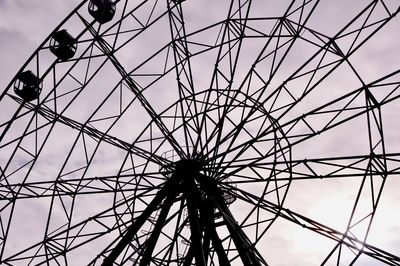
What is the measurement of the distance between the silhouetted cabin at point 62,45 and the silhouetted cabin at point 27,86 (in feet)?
5.43

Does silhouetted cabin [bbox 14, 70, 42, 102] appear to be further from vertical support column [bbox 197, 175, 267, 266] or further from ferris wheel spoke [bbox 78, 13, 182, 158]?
vertical support column [bbox 197, 175, 267, 266]

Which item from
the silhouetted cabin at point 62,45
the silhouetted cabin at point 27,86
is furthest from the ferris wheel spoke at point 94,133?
the silhouetted cabin at point 62,45

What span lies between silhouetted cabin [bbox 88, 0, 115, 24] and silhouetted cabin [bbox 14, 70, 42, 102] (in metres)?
3.62

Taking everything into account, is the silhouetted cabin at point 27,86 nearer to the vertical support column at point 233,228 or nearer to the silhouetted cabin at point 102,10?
the silhouetted cabin at point 102,10

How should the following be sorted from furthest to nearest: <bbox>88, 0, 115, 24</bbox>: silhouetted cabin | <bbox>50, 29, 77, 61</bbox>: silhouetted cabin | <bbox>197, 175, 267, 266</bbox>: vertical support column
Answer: <bbox>50, 29, 77, 61</bbox>: silhouetted cabin → <bbox>88, 0, 115, 24</bbox>: silhouetted cabin → <bbox>197, 175, 267, 266</bbox>: vertical support column

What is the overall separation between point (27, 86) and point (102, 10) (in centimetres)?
449

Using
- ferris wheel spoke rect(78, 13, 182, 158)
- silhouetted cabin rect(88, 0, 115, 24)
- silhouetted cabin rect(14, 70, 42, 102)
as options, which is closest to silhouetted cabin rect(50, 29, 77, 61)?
ferris wheel spoke rect(78, 13, 182, 158)

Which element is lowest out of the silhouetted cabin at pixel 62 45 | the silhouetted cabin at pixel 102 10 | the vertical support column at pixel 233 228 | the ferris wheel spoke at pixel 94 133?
the vertical support column at pixel 233 228

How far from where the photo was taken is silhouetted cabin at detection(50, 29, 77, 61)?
1633 centimetres

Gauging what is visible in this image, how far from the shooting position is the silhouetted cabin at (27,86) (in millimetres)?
17328

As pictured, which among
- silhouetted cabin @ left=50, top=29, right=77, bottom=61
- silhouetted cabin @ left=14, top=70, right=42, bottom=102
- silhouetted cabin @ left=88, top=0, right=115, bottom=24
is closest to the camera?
silhouetted cabin @ left=88, top=0, right=115, bottom=24

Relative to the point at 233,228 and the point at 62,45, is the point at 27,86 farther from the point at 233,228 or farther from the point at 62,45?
the point at 233,228

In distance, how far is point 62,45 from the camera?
1633 centimetres

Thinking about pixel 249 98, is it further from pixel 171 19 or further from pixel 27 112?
pixel 27 112
